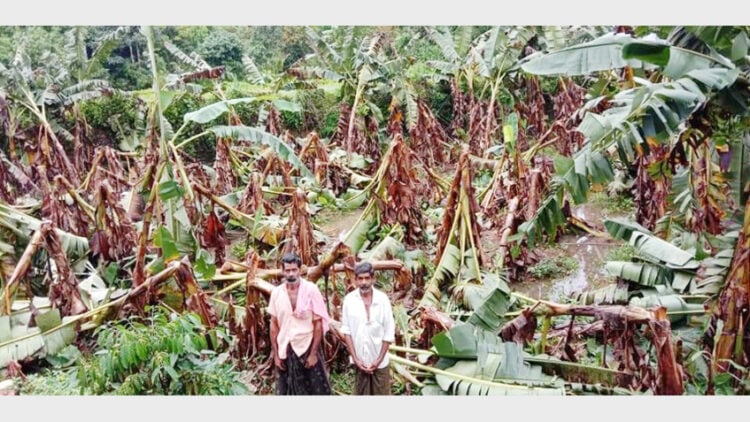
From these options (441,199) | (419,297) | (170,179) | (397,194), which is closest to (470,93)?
(441,199)

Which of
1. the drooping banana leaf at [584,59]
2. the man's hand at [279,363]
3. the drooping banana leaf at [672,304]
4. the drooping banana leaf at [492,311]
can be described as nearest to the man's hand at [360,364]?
the man's hand at [279,363]

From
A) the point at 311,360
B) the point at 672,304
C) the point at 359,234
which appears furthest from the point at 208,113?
the point at 672,304

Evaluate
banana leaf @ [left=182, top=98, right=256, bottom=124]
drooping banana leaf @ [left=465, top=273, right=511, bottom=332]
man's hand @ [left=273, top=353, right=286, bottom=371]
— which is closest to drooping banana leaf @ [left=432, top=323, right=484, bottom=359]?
drooping banana leaf @ [left=465, top=273, right=511, bottom=332]

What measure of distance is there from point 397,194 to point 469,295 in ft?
5.21

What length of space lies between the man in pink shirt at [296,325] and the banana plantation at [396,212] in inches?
8.9

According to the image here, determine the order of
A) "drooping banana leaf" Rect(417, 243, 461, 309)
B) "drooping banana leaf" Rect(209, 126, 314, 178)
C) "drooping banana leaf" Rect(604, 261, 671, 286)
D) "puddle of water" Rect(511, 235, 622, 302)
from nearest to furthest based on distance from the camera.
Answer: "drooping banana leaf" Rect(604, 261, 671, 286)
"drooping banana leaf" Rect(417, 243, 461, 309)
"drooping banana leaf" Rect(209, 126, 314, 178)
"puddle of water" Rect(511, 235, 622, 302)

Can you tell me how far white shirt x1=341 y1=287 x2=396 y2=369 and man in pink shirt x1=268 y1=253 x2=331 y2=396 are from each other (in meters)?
0.17

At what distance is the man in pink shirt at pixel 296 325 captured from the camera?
3412 mm

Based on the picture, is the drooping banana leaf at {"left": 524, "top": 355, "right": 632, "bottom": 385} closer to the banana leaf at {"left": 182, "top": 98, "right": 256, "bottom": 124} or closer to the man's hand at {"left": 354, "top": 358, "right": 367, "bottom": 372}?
the man's hand at {"left": 354, "top": 358, "right": 367, "bottom": 372}

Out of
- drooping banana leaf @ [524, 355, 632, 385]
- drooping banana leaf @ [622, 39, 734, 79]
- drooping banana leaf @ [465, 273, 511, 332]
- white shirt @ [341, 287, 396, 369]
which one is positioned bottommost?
drooping banana leaf @ [524, 355, 632, 385]

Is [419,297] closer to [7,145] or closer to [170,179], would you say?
[170,179]

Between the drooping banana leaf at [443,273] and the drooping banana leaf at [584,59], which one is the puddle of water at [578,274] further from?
the drooping banana leaf at [584,59]

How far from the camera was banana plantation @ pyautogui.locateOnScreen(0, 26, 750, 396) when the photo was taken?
3715mm

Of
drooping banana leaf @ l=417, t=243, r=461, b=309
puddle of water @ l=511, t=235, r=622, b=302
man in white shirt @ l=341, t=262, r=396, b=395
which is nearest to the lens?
man in white shirt @ l=341, t=262, r=396, b=395
